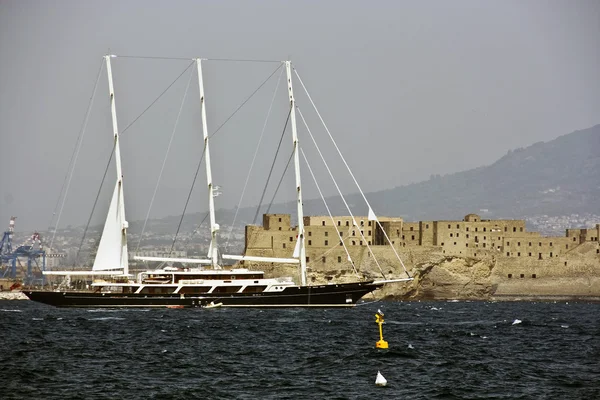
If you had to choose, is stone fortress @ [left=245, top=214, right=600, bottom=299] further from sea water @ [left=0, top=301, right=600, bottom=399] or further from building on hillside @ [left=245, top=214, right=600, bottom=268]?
sea water @ [left=0, top=301, right=600, bottom=399]

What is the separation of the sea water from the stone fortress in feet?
144

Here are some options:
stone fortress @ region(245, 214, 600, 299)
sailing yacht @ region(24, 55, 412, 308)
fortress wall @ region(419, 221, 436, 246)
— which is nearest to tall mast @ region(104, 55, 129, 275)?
A: sailing yacht @ region(24, 55, 412, 308)

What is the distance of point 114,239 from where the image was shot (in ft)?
259

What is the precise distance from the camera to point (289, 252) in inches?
4299

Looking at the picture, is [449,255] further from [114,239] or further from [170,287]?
[114,239]

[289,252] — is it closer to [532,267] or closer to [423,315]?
[532,267]

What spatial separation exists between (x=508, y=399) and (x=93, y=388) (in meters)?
11.4

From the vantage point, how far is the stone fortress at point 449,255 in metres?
110

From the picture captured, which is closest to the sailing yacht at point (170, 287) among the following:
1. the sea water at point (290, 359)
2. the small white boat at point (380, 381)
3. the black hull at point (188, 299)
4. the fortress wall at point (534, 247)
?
the black hull at point (188, 299)

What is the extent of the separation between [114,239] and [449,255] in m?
45.8

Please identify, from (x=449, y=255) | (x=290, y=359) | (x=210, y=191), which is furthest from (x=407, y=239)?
(x=290, y=359)

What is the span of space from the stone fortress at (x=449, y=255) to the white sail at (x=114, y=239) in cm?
2954

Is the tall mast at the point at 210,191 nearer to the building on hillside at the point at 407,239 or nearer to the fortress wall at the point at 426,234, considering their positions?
the building on hillside at the point at 407,239

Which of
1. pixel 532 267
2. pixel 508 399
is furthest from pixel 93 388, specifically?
pixel 532 267
